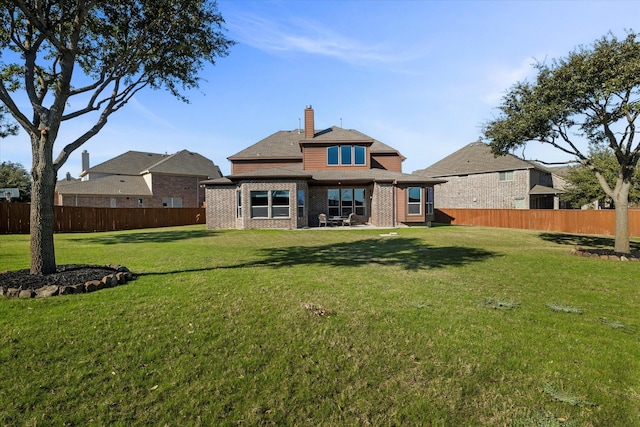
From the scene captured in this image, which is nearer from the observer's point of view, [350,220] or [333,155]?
[350,220]

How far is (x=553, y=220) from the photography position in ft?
73.9

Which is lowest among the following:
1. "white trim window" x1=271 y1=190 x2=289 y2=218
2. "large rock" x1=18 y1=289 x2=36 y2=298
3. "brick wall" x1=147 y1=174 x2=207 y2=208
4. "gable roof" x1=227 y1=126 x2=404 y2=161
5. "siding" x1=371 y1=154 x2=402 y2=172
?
"large rock" x1=18 y1=289 x2=36 y2=298

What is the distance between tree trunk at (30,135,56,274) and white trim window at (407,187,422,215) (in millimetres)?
19587

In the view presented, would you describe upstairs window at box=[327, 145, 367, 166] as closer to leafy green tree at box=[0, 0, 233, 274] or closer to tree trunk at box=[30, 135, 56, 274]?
leafy green tree at box=[0, 0, 233, 274]

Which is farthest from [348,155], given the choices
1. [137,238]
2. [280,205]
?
[137,238]

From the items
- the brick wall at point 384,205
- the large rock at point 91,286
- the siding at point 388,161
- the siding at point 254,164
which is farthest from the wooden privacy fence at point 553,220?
the large rock at point 91,286

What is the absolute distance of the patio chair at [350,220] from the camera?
22484 mm

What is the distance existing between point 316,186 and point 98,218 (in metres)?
16.5

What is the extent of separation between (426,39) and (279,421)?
13.2 m

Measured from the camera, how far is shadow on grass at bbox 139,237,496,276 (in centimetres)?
924

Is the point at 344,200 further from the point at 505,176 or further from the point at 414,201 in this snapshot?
the point at 505,176

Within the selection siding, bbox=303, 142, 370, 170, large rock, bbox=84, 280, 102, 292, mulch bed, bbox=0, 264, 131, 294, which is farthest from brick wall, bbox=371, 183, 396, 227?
large rock, bbox=84, 280, 102, 292

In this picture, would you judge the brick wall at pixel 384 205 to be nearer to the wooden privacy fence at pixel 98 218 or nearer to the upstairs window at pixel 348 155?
the upstairs window at pixel 348 155

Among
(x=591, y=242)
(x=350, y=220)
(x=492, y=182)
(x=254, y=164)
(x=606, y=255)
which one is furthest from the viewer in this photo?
(x=492, y=182)
